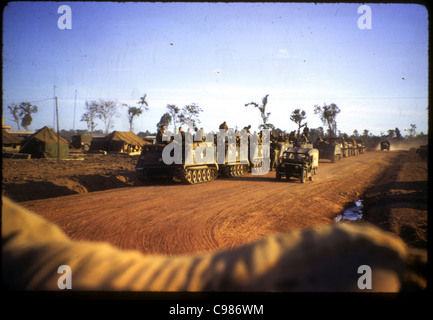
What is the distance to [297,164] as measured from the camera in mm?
14773

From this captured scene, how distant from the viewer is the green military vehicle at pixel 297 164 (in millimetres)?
14711

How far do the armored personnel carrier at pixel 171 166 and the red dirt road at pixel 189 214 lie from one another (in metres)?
1.67

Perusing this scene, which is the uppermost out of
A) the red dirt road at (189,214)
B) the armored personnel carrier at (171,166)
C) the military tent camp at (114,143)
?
the military tent camp at (114,143)

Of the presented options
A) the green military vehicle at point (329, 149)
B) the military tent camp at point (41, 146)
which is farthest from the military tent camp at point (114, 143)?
the green military vehicle at point (329, 149)

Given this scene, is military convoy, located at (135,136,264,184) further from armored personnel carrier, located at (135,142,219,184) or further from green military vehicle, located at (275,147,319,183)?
green military vehicle, located at (275,147,319,183)

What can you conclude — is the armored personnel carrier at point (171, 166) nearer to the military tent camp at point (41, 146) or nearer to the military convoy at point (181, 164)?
the military convoy at point (181, 164)

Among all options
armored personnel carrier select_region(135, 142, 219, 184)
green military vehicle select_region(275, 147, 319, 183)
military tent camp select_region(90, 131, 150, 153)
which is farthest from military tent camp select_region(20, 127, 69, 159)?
green military vehicle select_region(275, 147, 319, 183)

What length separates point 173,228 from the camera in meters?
6.57

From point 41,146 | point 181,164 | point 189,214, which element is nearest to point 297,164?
point 181,164

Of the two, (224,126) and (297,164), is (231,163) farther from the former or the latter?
(297,164)

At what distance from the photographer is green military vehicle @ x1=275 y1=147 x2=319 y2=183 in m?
14.7

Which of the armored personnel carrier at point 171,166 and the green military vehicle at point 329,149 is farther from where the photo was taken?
the green military vehicle at point 329,149
